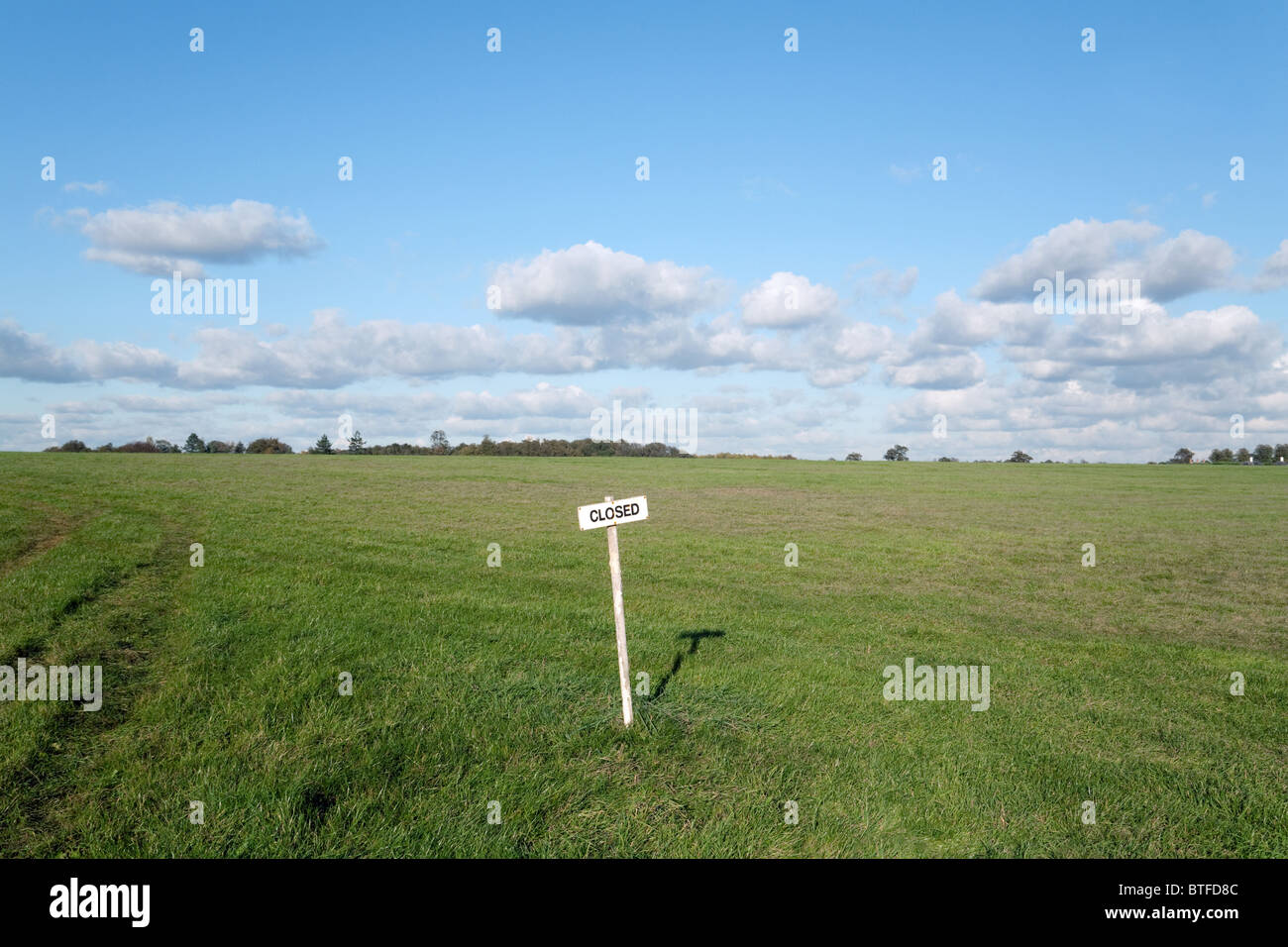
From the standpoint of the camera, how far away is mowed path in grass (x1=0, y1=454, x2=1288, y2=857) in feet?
19.4

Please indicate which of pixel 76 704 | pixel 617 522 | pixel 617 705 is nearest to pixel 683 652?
pixel 617 705

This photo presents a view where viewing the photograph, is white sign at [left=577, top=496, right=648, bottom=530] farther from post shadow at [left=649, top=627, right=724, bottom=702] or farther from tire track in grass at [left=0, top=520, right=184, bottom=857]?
tire track in grass at [left=0, top=520, right=184, bottom=857]

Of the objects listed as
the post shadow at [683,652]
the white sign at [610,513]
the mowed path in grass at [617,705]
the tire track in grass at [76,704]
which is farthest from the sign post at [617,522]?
the tire track in grass at [76,704]

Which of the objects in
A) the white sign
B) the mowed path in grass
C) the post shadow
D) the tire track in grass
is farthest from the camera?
the post shadow

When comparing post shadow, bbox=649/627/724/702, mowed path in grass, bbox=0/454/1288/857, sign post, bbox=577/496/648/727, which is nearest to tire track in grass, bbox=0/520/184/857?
mowed path in grass, bbox=0/454/1288/857

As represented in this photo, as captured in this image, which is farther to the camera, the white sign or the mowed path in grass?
the white sign

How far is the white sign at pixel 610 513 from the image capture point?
717cm

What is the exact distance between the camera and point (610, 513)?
7.28 metres

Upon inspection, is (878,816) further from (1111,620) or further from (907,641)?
(1111,620)

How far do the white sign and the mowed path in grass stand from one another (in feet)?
7.33

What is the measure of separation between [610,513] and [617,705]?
2.49 m

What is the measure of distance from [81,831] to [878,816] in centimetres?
645
